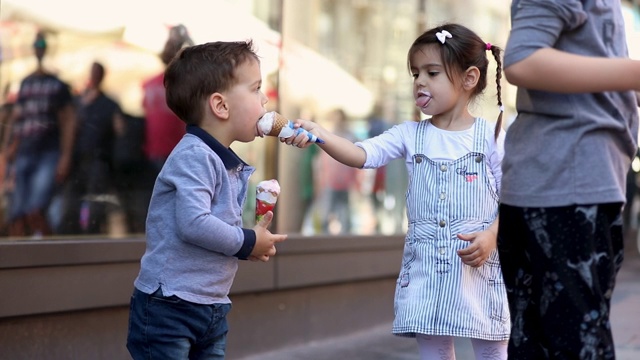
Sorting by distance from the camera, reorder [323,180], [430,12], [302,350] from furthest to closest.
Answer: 1. [430,12]
2. [323,180]
3. [302,350]

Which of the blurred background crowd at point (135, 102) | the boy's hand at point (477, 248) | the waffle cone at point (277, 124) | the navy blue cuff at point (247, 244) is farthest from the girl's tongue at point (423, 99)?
the navy blue cuff at point (247, 244)

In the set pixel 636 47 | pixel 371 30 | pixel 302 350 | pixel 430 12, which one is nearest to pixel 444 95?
pixel 636 47

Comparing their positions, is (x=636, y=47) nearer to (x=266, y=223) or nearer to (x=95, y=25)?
(x=266, y=223)

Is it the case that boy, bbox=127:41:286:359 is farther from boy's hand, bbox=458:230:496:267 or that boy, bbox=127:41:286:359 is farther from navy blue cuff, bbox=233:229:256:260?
boy's hand, bbox=458:230:496:267

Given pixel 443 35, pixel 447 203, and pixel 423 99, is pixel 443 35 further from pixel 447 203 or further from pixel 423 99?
pixel 447 203

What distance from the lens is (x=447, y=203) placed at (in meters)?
3.73

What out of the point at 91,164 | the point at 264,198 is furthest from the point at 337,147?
the point at 91,164

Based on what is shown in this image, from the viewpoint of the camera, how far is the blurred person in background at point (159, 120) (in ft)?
18.7

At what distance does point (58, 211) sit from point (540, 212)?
3134mm

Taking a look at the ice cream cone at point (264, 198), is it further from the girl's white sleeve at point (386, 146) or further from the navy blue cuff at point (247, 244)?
the girl's white sleeve at point (386, 146)

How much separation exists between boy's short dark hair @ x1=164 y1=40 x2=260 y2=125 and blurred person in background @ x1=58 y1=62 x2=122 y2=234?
6.48ft

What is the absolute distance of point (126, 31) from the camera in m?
5.57

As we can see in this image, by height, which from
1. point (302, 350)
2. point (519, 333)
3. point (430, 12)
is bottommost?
point (302, 350)

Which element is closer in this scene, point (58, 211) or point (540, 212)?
point (540, 212)
